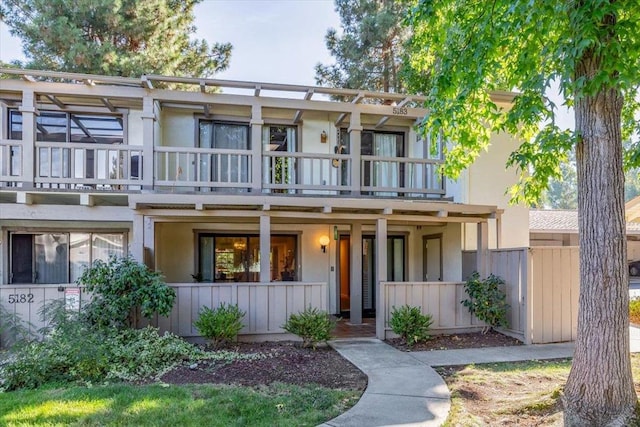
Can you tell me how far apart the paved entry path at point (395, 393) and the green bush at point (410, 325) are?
2.05ft

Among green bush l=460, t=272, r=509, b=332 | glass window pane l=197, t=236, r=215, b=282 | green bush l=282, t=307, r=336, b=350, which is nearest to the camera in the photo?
green bush l=282, t=307, r=336, b=350

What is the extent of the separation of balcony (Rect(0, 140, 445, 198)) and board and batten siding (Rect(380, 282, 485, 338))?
7.51 feet

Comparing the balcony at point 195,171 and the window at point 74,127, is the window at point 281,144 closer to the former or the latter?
the balcony at point 195,171

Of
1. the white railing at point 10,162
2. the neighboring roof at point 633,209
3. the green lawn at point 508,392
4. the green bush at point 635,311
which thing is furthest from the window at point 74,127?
the neighboring roof at point 633,209

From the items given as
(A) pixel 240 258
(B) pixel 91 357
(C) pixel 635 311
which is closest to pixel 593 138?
(B) pixel 91 357

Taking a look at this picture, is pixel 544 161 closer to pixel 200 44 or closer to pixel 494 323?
pixel 494 323

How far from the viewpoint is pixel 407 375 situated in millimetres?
6113

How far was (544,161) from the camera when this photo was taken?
5.46 metres

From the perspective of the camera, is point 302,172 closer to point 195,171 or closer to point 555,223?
point 195,171

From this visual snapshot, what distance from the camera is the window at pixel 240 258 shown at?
37.3 ft

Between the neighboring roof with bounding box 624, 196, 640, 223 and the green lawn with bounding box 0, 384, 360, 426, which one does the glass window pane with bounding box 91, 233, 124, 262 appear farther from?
the neighboring roof with bounding box 624, 196, 640, 223

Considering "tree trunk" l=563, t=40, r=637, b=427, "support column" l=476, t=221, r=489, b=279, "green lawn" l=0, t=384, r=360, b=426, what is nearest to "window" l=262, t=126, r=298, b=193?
"support column" l=476, t=221, r=489, b=279

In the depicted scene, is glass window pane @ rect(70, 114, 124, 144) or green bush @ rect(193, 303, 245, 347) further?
glass window pane @ rect(70, 114, 124, 144)

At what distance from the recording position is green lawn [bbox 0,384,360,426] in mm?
4375
